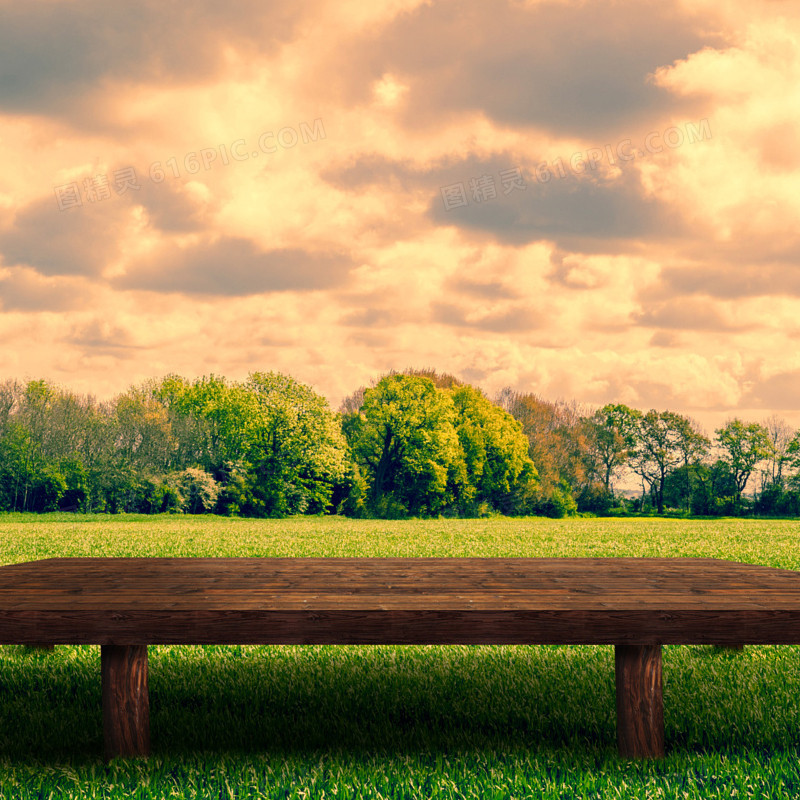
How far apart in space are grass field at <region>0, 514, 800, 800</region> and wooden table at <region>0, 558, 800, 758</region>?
1.13ft

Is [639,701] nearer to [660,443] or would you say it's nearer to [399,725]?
[399,725]

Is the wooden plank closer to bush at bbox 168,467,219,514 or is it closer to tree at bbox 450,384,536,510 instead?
bush at bbox 168,467,219,514

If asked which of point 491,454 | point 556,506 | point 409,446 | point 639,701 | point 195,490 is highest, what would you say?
point 639,701

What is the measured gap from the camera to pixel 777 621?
380cm

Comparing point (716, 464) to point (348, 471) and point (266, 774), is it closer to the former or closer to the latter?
point (348, 471)

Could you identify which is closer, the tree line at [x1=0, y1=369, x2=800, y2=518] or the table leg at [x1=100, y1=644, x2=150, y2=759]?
the table leg at [x1=100, y1=644, x2=150, y2=759]

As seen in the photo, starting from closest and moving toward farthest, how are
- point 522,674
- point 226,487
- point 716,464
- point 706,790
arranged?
point 706,790
point 522,674
point 226,487
point 716,464

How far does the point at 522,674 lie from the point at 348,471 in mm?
47640

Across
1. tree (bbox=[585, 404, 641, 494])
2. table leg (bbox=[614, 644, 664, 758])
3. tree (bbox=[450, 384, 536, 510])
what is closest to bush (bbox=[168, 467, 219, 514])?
tree (bbox=[450, 384, 536, 510])

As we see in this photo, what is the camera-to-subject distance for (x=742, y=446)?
2825 inches

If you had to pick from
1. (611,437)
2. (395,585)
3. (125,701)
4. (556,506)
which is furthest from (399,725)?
(611,437)

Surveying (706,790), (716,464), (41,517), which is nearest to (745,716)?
(706,790)

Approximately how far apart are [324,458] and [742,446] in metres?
40.9

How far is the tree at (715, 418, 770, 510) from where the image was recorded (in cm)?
6962
